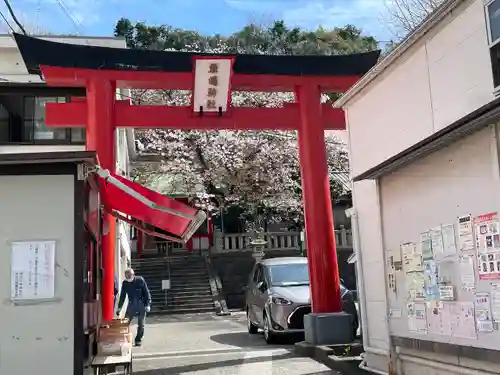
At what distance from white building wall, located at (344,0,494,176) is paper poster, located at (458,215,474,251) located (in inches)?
43.9

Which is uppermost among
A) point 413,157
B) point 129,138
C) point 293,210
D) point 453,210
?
point 129,138

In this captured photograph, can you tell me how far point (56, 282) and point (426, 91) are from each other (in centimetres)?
466

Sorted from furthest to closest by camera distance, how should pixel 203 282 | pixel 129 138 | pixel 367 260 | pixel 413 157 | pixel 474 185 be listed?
pixel 203 282 → pixel 129 138 → pixel 367 260 → pixel 413 157 → pixel 474 185

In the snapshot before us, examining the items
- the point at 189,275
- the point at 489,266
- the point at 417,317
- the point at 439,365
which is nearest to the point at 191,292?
the point at 189,275

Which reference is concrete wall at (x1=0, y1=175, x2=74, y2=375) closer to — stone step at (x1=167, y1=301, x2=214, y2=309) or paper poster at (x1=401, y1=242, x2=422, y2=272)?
paper poster at (x1=401, y1=242, x2=422, y2=272)

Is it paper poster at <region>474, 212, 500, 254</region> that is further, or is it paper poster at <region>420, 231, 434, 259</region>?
paper poster at <region>420, 231, 434, 259</region>

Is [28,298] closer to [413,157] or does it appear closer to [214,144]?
[413,157]

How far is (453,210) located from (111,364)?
4486 millimetres

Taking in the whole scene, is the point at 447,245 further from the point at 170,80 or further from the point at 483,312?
the point at 170,80

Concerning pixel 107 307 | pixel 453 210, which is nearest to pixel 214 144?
pixel 107 307

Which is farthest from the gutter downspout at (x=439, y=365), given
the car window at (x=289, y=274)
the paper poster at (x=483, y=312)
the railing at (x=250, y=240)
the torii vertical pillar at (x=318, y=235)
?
the railing at (x=250, y=240)

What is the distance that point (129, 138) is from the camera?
24766 millimetres

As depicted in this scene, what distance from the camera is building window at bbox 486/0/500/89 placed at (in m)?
5.27

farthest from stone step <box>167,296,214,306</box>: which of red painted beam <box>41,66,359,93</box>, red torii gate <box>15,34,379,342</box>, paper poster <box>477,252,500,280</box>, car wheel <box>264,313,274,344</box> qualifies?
paper poster <box>477,252,500,280</box>
